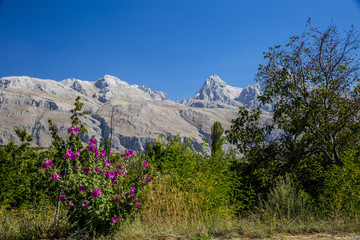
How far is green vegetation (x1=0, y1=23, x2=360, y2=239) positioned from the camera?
4977 mm

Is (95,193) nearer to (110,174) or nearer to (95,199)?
(95,199)

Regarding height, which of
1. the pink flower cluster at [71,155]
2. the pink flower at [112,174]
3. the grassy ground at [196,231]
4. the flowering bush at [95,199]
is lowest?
the grassy ground at [196,231]

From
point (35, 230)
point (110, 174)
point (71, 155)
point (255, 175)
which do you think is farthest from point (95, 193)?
point (255, 175)

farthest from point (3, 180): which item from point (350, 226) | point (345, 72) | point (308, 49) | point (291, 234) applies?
point (345, 72)

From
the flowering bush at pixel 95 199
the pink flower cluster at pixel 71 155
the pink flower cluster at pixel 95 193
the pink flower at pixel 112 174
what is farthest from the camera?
the pink flower cluster at pixel 71 155

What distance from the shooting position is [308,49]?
9.60m

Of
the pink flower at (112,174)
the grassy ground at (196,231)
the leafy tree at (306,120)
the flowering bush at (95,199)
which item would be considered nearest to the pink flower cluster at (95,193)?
the flowering bush at (95,199)

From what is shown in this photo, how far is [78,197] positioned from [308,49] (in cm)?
886

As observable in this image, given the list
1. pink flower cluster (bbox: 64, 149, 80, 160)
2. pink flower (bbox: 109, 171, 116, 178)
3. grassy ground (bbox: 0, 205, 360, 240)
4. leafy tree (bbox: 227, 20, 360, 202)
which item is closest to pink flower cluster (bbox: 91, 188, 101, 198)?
pink flower (bbox: 109, 171, 116, 178)

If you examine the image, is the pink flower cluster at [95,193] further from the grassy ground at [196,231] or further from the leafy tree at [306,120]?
the leafy tree at [306,120]

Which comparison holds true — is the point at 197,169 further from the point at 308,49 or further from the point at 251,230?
the point at 308,49

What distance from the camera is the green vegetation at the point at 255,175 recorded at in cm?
498

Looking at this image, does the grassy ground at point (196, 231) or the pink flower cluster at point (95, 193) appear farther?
the grassy ground at point (196, 231)

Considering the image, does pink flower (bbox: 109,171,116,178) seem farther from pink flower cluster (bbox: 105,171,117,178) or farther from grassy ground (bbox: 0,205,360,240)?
grassy ground (bbox: 0,205,360,240)
